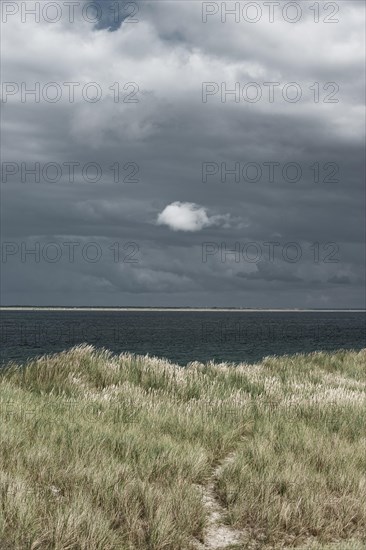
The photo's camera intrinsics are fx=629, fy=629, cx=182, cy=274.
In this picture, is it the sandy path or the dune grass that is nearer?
the dune grass

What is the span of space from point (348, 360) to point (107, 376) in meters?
14.9

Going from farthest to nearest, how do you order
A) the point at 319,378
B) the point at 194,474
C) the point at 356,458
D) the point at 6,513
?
1. the point at 319,378
2. the point at 356,458
3. the point at 194,474
4. the point at 6,513

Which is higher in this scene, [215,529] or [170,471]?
[170,471]

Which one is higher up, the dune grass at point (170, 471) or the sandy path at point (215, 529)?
the dune grass at point (170, 471)

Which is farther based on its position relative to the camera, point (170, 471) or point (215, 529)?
point (170, 471)

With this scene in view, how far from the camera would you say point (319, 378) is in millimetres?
20609

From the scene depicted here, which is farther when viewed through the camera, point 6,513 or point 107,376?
point 107,376

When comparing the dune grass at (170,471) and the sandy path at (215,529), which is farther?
the sandy path at (215,529)

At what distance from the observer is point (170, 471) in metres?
8.35

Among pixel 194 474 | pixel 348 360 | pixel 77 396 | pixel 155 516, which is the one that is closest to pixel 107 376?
pixel 77 396

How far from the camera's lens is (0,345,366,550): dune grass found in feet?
22.3

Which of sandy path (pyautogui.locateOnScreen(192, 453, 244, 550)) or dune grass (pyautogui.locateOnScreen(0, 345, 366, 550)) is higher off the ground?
dune grass (pyautogui.locateOnScreen(0, 345, 366, 550))

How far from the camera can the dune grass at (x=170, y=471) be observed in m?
6.79

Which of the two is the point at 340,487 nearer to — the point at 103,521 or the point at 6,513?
the point at 103,521
